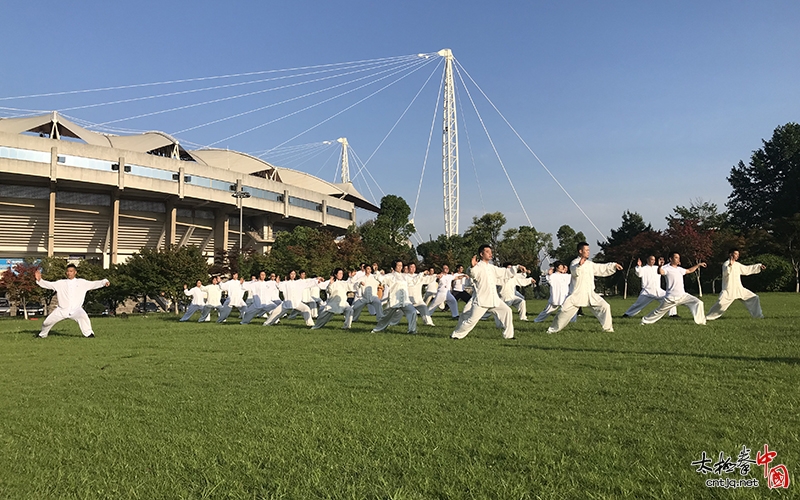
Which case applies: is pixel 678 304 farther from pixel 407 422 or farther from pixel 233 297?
pixel 233 297

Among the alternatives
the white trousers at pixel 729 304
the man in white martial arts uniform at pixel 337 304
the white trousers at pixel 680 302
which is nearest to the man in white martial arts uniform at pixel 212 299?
the man in white martial arts uniform at pixel 337 304

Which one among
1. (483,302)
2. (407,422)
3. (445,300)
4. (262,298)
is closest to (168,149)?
(262,298)

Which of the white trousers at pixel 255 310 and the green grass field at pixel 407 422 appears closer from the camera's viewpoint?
the green grass field at pixel 407 422

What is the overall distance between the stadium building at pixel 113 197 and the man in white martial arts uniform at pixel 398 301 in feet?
110

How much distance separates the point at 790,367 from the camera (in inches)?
268

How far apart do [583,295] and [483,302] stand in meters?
2.02

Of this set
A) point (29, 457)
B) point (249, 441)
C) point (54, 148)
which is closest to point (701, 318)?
point (249, 441)

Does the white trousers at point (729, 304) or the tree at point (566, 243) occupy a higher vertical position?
the tree at point (566, 243)

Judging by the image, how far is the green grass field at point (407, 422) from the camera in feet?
11.9

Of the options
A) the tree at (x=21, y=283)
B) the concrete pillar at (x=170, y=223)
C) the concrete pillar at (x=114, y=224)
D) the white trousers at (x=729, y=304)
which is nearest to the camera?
the white trousers at (x=729, y=304)

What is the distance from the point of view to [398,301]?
14.0 metres

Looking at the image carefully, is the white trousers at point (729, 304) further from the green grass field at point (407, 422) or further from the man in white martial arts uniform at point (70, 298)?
the man in white martial arts uniform at point (70, 298)

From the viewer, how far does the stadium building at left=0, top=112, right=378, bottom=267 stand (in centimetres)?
4872

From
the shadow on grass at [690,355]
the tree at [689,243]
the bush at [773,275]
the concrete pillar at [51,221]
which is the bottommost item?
the shadow on grass at [690,355]
